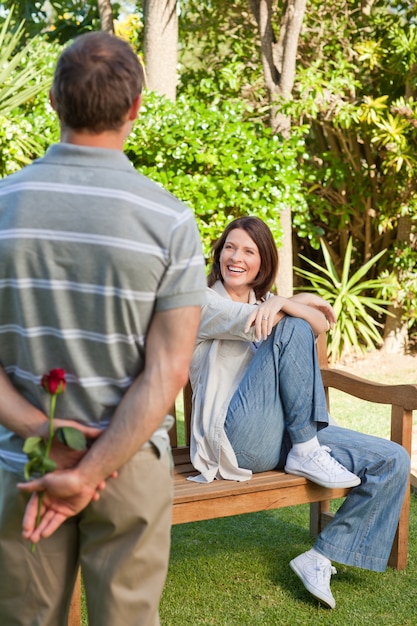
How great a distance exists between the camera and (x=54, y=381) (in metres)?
1.54

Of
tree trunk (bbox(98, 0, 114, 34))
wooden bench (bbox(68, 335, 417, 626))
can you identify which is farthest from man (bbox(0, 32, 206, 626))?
tree trunk (bbox(98, 0, 114, 34))

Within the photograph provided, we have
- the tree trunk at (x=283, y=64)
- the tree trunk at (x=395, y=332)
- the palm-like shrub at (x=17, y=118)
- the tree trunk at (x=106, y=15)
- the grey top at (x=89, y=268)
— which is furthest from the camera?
the tree trunk at (x=395, y=332)

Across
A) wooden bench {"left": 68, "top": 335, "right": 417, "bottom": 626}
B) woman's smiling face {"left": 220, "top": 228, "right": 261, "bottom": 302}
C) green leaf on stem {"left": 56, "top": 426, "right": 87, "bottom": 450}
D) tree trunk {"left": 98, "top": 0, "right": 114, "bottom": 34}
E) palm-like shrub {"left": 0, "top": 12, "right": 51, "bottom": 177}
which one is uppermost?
tree trunk {"left": 98, "top": 0, "right": 114, "bottom": 34}

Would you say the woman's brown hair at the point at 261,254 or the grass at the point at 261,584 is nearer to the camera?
the grass at the point at 261,584

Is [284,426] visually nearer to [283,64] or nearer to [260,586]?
[260,586]

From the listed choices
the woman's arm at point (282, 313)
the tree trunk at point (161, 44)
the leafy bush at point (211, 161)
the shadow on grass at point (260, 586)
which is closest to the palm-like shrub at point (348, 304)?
the leafy bush at point (211, 161)

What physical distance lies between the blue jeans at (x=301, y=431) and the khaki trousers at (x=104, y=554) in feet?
4.46

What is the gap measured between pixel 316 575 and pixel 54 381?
1.83 m

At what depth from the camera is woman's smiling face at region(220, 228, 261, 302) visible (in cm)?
330

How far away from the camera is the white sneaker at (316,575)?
300 centimetres

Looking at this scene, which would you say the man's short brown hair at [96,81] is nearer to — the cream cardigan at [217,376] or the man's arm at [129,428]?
the man's arm at [129,428]

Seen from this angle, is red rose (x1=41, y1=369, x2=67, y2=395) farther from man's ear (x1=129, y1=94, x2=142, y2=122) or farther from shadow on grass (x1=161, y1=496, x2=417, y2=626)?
shadow on grass (x1=161, y1=496, x2=417, y2=626)

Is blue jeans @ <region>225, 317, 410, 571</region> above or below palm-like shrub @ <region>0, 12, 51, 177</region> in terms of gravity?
below

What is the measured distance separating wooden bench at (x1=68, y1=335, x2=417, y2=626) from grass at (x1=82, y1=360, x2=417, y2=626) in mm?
235
